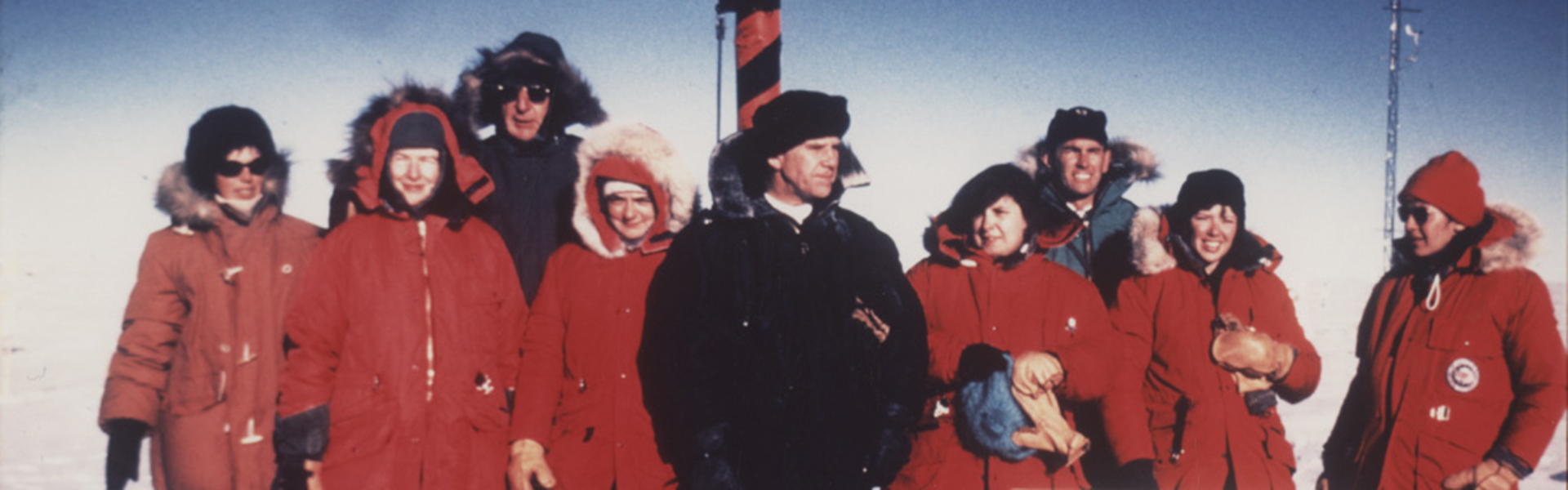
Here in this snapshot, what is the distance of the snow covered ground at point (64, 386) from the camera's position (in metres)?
4.55

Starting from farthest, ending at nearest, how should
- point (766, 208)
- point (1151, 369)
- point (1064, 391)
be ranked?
1. point (1151, 369)
2. point (1064, 391)
3. point (766, 208)

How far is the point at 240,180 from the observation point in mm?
3254

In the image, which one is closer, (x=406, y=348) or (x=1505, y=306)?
(x=406, y=348)

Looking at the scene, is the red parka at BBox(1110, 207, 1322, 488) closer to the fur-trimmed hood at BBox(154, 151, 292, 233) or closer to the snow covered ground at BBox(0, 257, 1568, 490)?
the snow covered ground at BBox(0, 257, 1568, 490)

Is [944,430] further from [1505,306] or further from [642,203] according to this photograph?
[1505,306]

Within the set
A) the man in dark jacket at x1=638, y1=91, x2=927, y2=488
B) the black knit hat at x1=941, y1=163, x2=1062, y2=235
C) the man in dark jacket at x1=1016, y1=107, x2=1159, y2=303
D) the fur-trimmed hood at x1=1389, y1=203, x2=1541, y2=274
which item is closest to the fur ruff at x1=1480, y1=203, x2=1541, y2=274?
the fur-trimmed hood at x1=1389, y1=203, x2=1541, y2=274

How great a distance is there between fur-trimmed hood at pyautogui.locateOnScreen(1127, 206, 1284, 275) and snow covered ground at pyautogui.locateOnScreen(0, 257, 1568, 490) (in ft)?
1.13

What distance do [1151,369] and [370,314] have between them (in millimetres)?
2860

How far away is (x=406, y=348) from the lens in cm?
297

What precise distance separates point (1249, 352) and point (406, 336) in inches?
117

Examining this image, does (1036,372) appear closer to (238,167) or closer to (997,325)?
(997,325)

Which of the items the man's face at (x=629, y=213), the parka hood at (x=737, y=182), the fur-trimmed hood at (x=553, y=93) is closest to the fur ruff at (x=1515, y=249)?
the parka hood at (x=737, y=182)

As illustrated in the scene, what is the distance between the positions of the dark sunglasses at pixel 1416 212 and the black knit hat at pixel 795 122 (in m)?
2.36

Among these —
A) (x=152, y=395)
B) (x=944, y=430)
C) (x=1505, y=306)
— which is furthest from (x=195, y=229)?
(x=1505, y=306)
